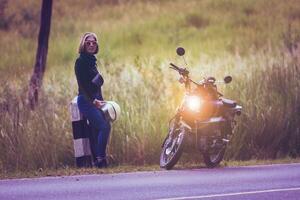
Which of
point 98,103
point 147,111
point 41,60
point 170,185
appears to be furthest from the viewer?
point 41,60

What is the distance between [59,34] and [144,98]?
29637 mm

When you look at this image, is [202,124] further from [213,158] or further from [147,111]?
[147,111]

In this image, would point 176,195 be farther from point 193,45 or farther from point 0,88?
point 193,45

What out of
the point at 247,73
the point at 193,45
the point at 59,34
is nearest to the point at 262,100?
the point at 247,73

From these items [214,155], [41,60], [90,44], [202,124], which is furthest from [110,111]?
[41,60]

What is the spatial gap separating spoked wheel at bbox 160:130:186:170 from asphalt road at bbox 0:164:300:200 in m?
0.24

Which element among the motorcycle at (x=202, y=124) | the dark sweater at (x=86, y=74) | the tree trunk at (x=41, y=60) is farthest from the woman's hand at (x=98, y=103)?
the tree trunk at (x=41, y=60)

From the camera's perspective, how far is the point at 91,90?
55.2 ft

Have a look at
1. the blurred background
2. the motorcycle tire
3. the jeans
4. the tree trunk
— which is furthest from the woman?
the tree trunk

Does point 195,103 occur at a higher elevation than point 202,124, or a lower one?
higher

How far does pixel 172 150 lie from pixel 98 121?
4.02 feet

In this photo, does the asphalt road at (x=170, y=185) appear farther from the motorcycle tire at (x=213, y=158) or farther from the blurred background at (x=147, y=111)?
the blurred background at (x=147, y=111)

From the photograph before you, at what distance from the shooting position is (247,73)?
68.9ft

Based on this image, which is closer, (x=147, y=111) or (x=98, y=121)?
(x=98, y=121)
